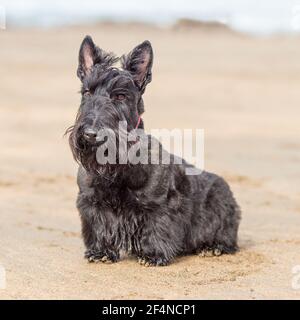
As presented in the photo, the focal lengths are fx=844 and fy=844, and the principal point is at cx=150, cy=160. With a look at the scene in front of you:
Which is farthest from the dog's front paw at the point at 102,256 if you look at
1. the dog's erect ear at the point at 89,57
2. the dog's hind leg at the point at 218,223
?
the dog's erect ear at the point at 89,57

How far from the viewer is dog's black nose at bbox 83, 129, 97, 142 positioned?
23.0ft

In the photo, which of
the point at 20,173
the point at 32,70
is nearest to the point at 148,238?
the point at 20,173

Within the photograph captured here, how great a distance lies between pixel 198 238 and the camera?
27.2 ft

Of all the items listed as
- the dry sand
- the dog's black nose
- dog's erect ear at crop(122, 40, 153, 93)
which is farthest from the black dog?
the dry sand

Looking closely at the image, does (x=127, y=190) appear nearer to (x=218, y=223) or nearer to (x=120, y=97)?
(x=120, y=97)

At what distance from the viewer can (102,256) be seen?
7.84 m

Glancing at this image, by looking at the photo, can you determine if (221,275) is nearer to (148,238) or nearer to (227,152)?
(148,238)

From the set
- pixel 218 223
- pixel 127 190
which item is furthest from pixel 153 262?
pixel 218 223

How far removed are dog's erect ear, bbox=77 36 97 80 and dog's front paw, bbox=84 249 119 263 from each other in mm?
1648

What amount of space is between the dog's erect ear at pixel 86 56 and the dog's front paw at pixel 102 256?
165 centimetres

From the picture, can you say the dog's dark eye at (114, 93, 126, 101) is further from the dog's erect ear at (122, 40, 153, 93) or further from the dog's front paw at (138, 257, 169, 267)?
the dog's front paw at (138, 257, 169, 267)

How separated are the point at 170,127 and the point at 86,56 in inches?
476

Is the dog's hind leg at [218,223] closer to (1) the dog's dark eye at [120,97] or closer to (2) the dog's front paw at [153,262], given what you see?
(2) the dog's front paw at [153,262]

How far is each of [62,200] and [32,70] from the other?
20.2 m
